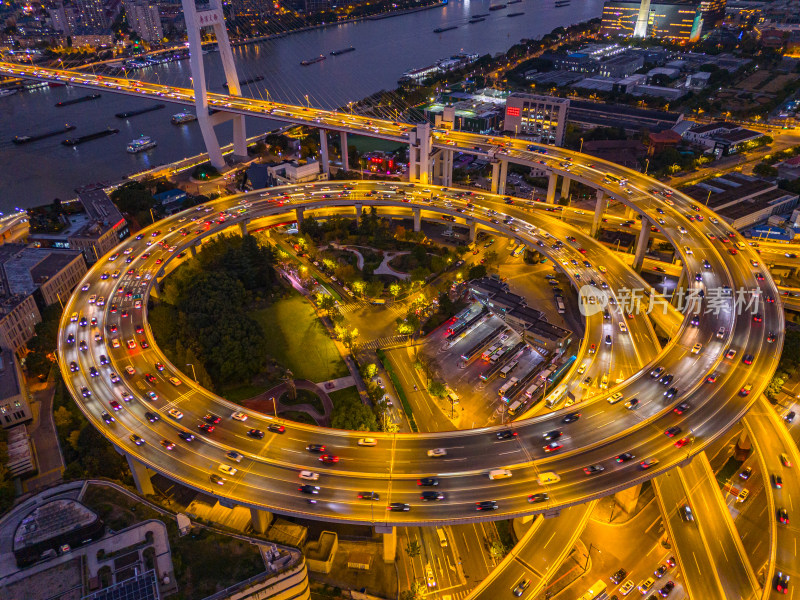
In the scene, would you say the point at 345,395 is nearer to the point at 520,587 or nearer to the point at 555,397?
the point at 555,397

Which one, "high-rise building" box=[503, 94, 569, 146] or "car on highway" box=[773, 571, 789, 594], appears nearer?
"car on highway" box=[773, 571, 789, 594]

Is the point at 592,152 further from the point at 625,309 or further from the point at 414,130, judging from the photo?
the point at 625,309

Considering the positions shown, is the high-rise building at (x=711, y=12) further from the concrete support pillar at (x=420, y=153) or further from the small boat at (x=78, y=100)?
the small boat at (x=78, y=100)

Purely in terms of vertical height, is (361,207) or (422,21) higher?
(422,21)

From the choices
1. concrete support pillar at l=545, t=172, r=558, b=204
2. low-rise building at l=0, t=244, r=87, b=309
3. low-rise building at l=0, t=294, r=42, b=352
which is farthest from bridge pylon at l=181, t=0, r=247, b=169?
concrete support pillar at l=545, t=172, r=558, b=204

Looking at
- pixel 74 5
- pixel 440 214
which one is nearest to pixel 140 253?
pixel 440 214

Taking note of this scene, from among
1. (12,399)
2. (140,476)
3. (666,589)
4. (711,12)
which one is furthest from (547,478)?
(711,12)

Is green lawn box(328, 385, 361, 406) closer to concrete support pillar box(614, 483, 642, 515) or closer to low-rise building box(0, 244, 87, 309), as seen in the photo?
concrete support pillar box(614, 483, 642, 515)
